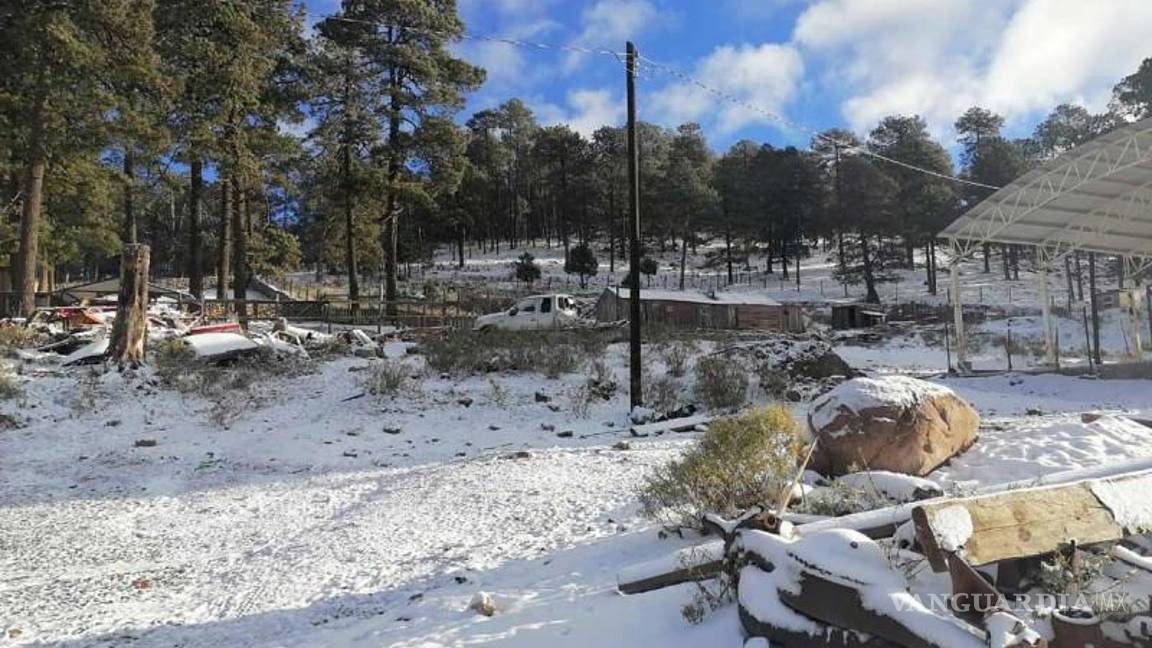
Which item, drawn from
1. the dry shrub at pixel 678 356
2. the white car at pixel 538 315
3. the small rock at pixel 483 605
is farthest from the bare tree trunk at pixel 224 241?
the small rock at pixel 483 605

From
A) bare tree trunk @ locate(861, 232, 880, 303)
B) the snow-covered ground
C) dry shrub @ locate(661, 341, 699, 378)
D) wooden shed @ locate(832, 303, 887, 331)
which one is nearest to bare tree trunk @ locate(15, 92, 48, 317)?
the snow-covered ground

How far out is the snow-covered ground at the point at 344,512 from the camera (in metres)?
4.84

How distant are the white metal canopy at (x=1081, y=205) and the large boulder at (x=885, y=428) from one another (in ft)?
38.5

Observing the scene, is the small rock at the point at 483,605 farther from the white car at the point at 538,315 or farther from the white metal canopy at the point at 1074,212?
the white car at the point at 538,315

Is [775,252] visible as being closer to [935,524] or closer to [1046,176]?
[1046,176]

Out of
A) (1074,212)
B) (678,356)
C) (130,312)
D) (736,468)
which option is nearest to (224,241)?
(130,312)

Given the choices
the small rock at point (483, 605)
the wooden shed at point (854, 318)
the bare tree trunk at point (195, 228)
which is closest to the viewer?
the small rock at point (483, 605)

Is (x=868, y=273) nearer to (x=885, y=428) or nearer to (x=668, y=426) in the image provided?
(x=668, y=426)

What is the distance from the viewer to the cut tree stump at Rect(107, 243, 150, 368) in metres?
13.4

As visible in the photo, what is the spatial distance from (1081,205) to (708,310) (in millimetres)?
19926

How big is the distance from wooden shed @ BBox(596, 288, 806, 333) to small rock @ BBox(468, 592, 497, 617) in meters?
31.7

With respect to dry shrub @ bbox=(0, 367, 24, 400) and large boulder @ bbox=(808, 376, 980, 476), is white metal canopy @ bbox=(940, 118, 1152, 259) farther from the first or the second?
dry shrub @ bbox=(0, 367, 24, 400)

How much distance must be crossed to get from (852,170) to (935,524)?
51.1 m

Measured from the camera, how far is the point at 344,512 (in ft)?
25.1
